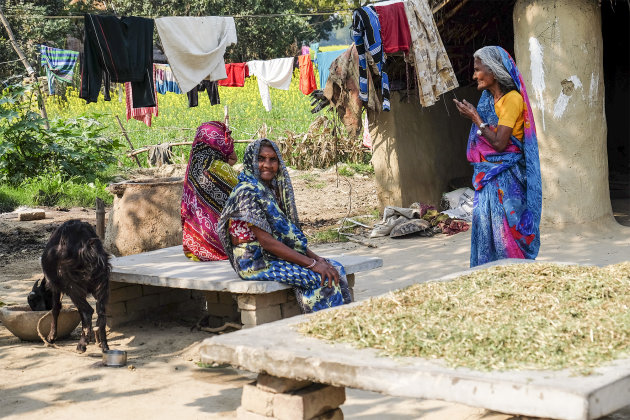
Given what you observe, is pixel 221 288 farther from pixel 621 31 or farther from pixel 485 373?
pixel 621 31

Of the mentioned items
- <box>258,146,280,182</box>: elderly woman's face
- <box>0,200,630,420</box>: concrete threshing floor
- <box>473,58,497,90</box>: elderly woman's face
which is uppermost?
<box>473,58,497,90</box>: elderly woman's face

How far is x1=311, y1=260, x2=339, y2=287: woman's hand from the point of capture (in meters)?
4.64

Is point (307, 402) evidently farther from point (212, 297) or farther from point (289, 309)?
point (212, 297)

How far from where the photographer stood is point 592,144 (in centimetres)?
775

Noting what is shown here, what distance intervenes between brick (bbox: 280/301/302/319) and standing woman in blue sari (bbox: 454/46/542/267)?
4.00ft

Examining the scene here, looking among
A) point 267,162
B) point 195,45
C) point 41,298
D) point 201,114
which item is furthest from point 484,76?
point 201,114

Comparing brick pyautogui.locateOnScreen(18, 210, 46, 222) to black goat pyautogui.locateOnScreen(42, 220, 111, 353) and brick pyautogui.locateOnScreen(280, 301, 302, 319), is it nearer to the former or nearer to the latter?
black goat pyautogui.locateOnScreen(42, 220, 111, 353)

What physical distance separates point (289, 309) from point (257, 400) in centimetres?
190

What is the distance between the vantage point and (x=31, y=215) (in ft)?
34.9

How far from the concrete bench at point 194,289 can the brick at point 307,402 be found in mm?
1592

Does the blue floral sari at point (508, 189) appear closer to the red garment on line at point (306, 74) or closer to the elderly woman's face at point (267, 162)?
the elderly woman's face at point (267, 162)

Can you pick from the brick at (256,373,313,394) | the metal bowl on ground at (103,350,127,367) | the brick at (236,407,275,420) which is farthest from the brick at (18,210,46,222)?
the brick at (256,373,313,394)

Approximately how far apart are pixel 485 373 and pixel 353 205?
948cm

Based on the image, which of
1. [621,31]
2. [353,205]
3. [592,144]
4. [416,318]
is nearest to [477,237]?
[416,318]
